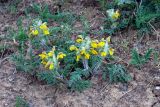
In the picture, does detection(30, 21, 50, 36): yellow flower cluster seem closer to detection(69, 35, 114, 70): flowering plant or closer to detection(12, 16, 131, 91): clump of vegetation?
detection(12, 16, 131, 91): clump of vegetation

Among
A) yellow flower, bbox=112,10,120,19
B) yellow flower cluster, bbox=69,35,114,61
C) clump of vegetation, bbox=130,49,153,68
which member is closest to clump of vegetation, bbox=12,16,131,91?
yellow flower cluster, bbox=69,35,114,61

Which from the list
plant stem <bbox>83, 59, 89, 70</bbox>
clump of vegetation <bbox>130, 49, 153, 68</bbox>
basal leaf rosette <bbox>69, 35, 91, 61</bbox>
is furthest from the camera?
clump of vegetation <bbox>130, 49, 153, 68</bbox>

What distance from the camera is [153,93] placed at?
3053 millimetres

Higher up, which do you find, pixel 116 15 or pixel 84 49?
pixel 116 15

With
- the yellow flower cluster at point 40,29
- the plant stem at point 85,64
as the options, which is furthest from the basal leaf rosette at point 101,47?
the yellow flower cluster at point 40,29

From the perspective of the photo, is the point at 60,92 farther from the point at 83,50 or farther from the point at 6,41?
the point at 6,41

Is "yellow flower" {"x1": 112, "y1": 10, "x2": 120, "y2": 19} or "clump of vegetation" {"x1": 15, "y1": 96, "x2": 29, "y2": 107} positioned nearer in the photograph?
"clump of vegetation" {"x1": 15, "y1": 96, "x2": 29, "y2": 107}

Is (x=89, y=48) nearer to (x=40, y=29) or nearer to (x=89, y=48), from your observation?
(x=89, y=48)

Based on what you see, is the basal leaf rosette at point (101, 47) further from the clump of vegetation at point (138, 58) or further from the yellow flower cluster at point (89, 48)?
the clump of vegetation at point (138, 58)

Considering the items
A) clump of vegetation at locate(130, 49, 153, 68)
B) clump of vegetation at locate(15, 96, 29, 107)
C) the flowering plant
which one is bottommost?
clump of vegetation at locate(15, 96, 29, 107)

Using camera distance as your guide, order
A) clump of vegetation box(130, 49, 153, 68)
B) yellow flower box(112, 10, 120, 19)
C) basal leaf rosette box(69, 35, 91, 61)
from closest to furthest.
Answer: basal leaf rosette box(69, 35, 91, 61) < clump of vegetation box(130, 49, 153, 68) < yellow flower box(112, 10, 120, 19)

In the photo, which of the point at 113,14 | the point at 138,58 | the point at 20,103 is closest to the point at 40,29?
the point at 20,103

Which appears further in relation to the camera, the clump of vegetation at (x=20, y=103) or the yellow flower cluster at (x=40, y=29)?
the yellow flower cluster at (x=40, y=29)

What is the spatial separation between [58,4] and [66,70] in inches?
41.3
